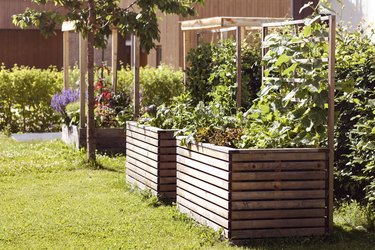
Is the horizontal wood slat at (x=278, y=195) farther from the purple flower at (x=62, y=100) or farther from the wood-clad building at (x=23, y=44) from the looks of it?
the wood-clad building at (x=23, y=44)

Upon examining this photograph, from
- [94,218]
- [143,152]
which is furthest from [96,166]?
[94,218]

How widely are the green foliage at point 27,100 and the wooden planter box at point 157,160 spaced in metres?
8.19

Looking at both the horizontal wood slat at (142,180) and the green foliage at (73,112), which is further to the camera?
the green foliage at (73,112)

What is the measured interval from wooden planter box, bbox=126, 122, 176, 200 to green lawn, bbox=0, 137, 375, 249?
0.21m

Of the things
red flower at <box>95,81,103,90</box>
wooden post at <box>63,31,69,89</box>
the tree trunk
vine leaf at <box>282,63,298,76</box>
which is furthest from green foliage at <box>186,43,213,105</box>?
wooden post at <box>63,31,69,89</box>

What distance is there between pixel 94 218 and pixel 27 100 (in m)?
9.79

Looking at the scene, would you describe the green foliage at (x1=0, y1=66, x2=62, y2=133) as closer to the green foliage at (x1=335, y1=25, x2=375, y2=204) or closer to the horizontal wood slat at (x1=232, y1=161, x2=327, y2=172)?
the green foliage at (x1=335, y1=25, x2=375, y2=204)

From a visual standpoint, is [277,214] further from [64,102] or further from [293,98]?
[64,102]

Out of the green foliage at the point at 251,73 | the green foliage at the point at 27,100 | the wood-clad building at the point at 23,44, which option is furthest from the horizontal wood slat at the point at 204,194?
the wood-clad building at the point at 23,44

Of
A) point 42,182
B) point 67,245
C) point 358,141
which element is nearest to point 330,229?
point 358,141

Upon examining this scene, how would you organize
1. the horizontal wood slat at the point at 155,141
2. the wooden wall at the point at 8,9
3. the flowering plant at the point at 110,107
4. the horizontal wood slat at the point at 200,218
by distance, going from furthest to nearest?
1. the wooden wall at the point at 8,9
2. the flowering plant at the point at 110,107
3. the horizontal wood slat at the point at 155,141
4. the horizontal wood slat at the point at 200,218

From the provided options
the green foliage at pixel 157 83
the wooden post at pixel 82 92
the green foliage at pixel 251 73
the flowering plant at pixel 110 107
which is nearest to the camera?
the green foliage at pixel 251 73

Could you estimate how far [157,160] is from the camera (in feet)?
29.8

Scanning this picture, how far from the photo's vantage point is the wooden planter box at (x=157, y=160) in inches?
356
